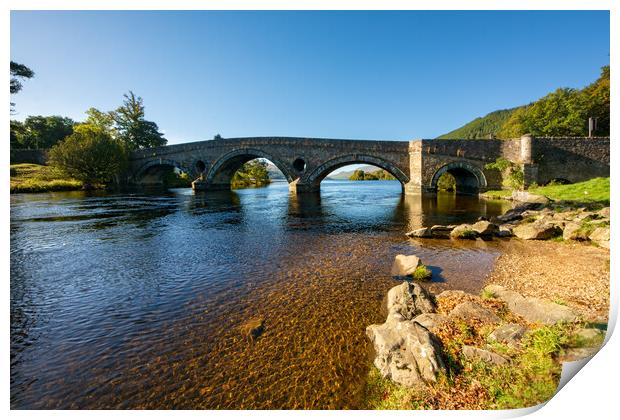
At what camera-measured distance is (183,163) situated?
44875mm

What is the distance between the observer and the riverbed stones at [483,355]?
3.71 meters

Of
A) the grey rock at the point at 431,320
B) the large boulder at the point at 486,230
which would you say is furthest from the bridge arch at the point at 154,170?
the grey rock at the point at 431,320

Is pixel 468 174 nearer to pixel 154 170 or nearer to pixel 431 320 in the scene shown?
pixel 431 320

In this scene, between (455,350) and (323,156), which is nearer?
(455,350)

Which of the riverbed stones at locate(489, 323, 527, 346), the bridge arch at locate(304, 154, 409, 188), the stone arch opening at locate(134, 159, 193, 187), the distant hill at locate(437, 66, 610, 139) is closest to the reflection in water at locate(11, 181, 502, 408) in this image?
the riverbed stones at locate(489, 323, 527, 346)

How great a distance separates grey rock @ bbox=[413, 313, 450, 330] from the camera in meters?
4.81

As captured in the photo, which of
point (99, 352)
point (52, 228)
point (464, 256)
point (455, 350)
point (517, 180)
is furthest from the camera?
point (517, 180)

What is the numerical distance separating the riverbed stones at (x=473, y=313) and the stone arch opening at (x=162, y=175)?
46.3 metres

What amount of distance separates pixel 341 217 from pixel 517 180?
2456 centimetres

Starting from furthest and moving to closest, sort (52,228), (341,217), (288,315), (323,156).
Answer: (323,156) < (341,217) < (52,228) < (288,315)

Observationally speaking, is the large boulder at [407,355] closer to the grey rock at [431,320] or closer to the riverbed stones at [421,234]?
the grey rock at [431,320]
